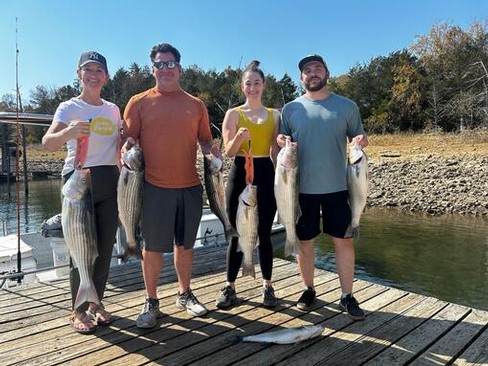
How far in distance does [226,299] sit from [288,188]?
4.38 feet

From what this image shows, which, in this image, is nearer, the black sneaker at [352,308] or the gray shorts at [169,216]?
the gray shorts at [169,216]

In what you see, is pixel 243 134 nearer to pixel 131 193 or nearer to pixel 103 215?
pixel 131 193

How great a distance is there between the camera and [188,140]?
12.1 feet

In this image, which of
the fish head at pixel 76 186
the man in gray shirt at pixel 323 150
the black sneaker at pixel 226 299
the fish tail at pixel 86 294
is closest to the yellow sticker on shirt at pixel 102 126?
the fish head at pixel 76 186

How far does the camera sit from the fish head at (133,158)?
11.3 feet

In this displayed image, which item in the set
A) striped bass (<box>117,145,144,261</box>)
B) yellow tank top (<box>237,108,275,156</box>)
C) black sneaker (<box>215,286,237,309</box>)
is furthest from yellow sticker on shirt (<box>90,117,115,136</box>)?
black sneaker (<box>215,286,237,309</box>)

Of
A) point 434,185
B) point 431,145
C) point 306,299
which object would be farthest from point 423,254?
point 431,145

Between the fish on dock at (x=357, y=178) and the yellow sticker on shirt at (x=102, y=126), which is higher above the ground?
the yellow sticker on shirt at (x=102, y=126)

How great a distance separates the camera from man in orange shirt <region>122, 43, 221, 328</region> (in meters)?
3.62

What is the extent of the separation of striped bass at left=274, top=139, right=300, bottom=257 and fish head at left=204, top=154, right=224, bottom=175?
51cm

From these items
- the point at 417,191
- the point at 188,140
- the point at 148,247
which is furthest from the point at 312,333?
the point at 417,191

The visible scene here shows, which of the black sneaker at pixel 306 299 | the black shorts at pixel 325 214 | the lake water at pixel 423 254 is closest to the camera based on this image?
the black shorts at pixel 325 214

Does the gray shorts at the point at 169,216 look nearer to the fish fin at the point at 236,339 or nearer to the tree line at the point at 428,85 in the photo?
the fish fin at the point at 236,339

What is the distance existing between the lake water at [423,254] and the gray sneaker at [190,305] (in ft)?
22.1
